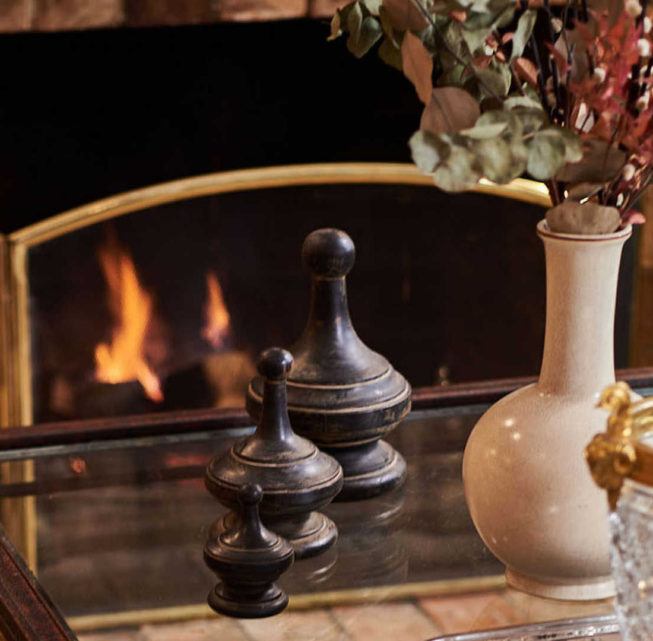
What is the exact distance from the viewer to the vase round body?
828 millimetres

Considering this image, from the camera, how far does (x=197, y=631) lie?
2.83ft

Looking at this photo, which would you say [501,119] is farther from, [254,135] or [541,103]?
[254,135]

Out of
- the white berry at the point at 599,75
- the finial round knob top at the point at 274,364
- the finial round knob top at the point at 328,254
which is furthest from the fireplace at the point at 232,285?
the white berry at the point at 599,75

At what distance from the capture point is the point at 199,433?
47.8 inches

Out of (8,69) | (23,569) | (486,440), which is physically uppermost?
(8,69)

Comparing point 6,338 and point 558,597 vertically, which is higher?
point 558,597

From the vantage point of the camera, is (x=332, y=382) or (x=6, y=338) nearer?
(x=332, y=382)

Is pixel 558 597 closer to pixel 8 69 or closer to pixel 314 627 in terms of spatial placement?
pixel 314 627

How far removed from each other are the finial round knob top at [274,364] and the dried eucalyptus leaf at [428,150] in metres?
0.26

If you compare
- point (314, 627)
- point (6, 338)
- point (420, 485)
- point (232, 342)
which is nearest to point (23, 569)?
point (314, 627)

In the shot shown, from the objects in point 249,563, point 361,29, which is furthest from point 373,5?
point 249,563

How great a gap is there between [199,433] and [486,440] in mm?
406

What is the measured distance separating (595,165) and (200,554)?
390 mm

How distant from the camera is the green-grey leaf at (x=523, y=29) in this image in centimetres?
82
